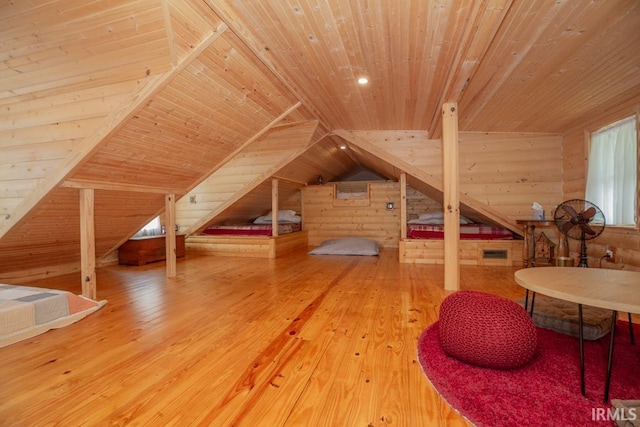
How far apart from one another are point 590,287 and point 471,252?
11.5ft

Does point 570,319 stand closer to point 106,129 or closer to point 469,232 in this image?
point 469,232

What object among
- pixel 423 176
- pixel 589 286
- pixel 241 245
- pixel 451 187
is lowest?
pixel 241 245

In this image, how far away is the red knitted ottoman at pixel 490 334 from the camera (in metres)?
1.59

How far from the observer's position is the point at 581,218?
3.08m

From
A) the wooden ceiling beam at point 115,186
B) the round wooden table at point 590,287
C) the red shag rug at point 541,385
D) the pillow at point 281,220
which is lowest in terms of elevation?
the red shag rug at point 541,385

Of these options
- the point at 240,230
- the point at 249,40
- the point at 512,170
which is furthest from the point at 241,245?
the point at 512,170

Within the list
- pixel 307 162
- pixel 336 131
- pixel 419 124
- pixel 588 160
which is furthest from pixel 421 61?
pixel 307 162

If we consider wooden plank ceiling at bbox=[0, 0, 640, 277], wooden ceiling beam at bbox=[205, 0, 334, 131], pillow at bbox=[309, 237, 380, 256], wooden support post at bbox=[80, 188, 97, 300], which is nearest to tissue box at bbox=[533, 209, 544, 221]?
wooden plank ceiling at bbox=[0, 0, 640, 277]

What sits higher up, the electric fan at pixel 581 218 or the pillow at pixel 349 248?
the electric fan at pixel 581 218

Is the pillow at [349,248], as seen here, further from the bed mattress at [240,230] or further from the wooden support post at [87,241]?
the wooden support post at [87,241]

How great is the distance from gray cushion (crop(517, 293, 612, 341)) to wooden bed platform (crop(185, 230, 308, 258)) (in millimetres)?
4349

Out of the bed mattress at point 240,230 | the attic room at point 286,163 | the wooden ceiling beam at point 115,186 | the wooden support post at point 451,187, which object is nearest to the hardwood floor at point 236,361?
the attic room at point 286,163

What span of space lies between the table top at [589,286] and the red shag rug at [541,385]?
460 millimetres

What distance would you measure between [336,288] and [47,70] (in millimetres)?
3261
